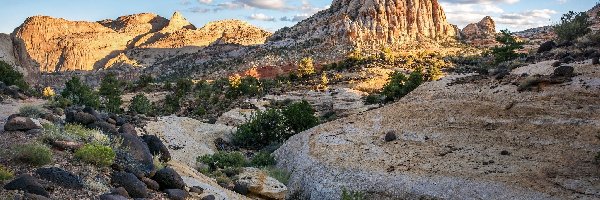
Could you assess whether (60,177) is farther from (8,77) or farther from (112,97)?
(8,77)

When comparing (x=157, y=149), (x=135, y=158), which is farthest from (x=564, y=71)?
(x=135, y=158)

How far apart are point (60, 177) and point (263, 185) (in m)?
7.62

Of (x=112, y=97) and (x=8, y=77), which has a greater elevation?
(x=8, y=77)

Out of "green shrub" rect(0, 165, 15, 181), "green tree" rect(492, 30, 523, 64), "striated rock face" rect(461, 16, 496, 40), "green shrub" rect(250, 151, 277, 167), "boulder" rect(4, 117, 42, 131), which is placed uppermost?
"striated rock face" rect(461, 16, 496, 40)

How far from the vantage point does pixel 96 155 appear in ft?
36.6

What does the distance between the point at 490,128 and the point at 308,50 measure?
7304cm

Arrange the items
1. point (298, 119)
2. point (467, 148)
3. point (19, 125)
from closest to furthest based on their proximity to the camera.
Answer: point (19, 125) < point (467, 148) < point (298, 119)

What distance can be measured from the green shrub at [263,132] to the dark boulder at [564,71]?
13321 mm

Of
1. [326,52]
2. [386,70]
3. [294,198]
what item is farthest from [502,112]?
[326,52]

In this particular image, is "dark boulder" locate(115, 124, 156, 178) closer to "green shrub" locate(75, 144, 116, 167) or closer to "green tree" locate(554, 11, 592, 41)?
"green shrub" locate(75, 144, 116, 167)

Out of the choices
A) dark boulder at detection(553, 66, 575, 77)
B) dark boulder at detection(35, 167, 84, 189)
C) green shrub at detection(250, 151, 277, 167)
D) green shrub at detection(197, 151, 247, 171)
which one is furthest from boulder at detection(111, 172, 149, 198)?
dark boulder at detection(553, 66, 575, 77)

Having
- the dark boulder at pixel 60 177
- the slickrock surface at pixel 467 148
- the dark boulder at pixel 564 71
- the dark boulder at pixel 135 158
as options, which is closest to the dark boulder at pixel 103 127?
the dark boulder at pixel 135 158

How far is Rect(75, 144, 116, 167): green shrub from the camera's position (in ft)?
36.4

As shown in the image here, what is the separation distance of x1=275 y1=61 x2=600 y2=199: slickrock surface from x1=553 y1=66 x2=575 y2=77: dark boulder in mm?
377
